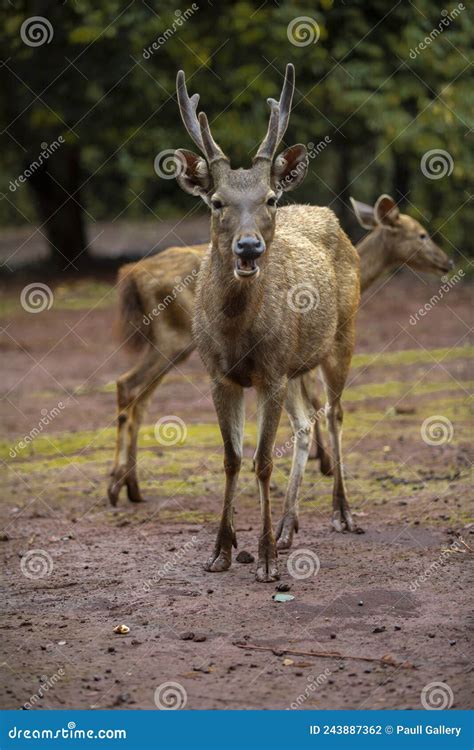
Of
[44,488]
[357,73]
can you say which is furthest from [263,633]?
[357,73]

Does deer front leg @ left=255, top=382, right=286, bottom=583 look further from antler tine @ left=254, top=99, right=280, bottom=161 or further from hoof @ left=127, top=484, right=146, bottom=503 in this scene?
hoof @ left=127, top=484, right=146, bottom=503

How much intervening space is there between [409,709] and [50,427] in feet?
24.8

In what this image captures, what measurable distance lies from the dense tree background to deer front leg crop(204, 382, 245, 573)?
442 inches

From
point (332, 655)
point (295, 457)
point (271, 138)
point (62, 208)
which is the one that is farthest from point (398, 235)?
point (62, 208)

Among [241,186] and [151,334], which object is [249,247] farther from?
[151,334]

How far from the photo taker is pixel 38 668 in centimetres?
582

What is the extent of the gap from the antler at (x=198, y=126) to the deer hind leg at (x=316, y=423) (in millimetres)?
2475

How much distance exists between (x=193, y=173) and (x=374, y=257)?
4.46 meters

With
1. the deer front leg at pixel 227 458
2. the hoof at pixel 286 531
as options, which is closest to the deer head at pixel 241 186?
the deer front leg at pixel 227 458

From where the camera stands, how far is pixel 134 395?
9.69m

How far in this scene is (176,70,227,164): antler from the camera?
7.04 meters

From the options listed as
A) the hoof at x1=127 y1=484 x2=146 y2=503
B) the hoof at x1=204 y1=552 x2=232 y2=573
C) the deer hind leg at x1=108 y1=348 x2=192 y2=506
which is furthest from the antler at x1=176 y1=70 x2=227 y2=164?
the hoof at x1=127 y1=484 x2=146 y2=503

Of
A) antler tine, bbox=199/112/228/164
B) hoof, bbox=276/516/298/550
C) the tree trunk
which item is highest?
antler tine, bbox=199/112/228/164

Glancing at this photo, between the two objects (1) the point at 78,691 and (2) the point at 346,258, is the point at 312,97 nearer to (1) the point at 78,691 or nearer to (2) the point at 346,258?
(2) the point at 346,258
